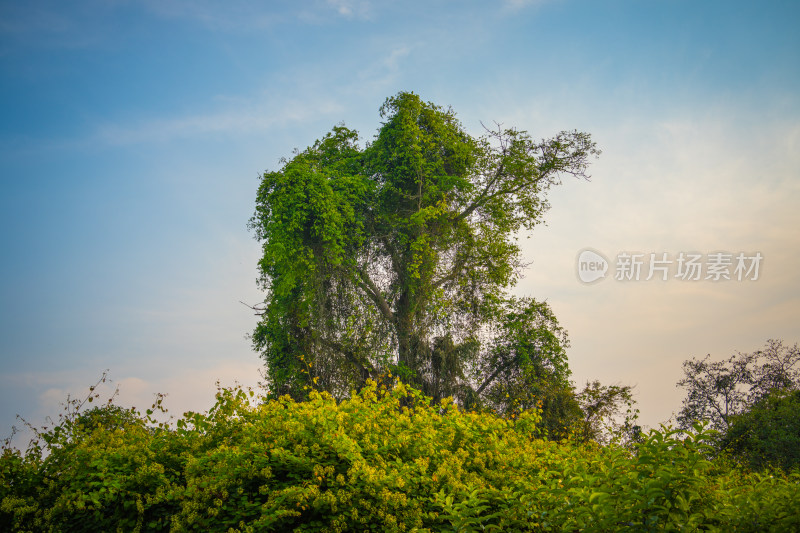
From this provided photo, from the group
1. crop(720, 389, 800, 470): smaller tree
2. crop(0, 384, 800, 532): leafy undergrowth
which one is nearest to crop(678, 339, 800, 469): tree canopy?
crop(720, 389, 800, 470): smaller tree

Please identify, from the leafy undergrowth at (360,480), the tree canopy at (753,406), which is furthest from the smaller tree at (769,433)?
the leafy undergrowth at (360,480)

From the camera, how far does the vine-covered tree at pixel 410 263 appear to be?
15.7 meters

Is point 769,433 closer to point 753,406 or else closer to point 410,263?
point 753,406

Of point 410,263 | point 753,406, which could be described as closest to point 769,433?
point 753,406

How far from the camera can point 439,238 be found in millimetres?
16562

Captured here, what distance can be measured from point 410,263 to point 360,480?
1111 cm

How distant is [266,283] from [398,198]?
15.4 feet

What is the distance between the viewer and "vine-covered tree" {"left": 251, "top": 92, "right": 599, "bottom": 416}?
1571cm

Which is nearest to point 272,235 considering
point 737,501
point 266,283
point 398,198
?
point 266,283

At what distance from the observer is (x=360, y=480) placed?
5082 mm

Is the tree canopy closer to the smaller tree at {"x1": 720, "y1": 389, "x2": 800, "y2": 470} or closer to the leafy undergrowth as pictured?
the smaller tree at {"x1": 720, "y1": 389, "x2": 800, "y2": 470}

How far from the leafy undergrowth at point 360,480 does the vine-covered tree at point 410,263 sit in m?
8.58

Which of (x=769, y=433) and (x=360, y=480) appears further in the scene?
(x=769, y=433)

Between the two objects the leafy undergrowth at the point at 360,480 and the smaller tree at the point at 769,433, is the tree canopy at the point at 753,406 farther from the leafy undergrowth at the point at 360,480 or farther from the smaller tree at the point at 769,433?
the leafy undergrowth at the point at 360,480
